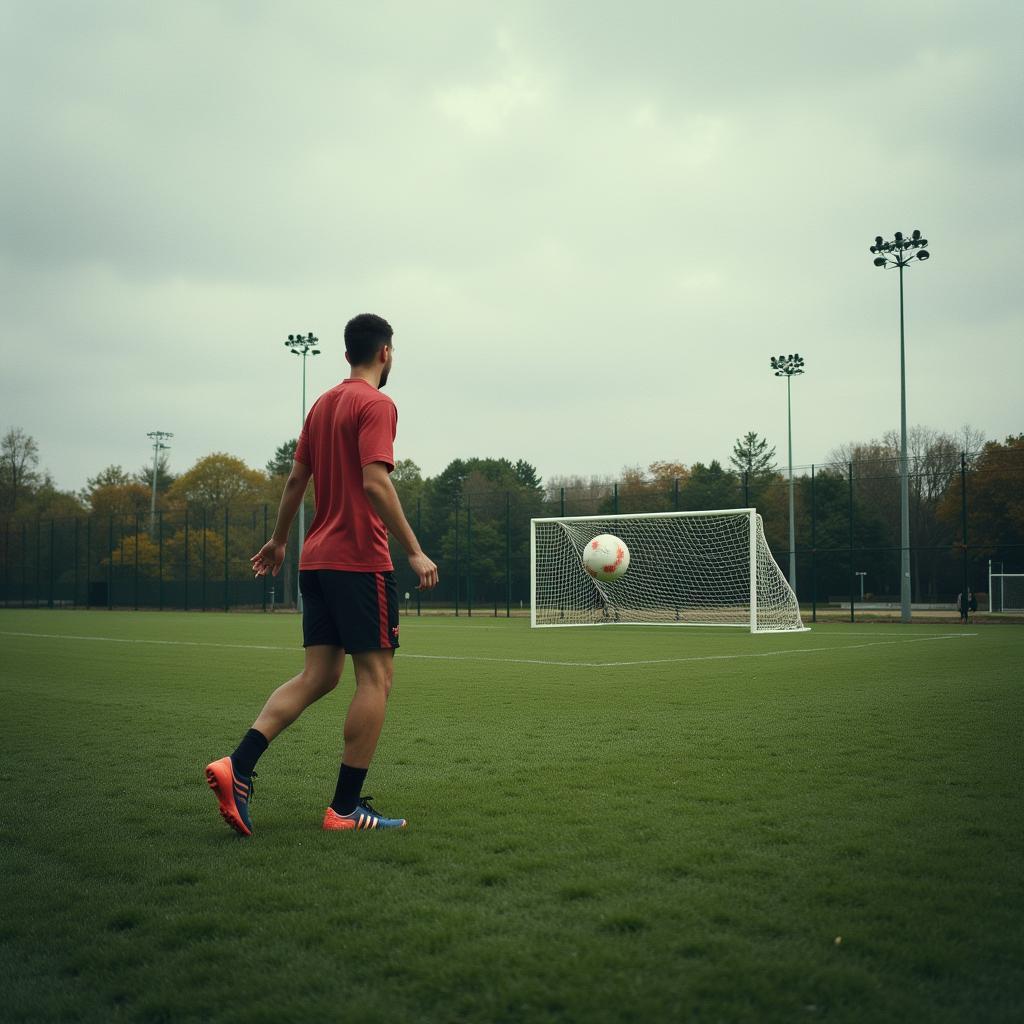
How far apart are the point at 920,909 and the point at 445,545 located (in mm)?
47735

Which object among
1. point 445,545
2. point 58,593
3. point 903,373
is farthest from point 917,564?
point 58,593

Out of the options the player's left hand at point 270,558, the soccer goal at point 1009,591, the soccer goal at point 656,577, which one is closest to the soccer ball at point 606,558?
the soccer goal at point 656,577

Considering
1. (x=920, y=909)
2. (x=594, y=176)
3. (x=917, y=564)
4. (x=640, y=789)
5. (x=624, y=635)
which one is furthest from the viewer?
(x=917, y=564)

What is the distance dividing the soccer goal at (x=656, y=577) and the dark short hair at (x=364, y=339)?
22.7 meters

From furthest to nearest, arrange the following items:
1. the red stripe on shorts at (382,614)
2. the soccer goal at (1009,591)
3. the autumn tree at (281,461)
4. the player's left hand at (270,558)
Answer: the autumn tree at (281,461)
the soccer goal at (1009,591)
the player's left hand at (270,558)
the red stripe on shorts at (382,614)

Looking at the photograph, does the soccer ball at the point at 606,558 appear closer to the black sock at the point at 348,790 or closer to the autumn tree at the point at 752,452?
the black sock at the point at 348,790

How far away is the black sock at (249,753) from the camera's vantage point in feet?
12.9

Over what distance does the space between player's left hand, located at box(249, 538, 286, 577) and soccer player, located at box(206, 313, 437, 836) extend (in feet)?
1.21

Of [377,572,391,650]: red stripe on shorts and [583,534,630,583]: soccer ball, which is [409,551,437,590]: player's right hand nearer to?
[377,572,391,650]: red stripe on shorts

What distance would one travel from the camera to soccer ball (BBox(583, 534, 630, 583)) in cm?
2167

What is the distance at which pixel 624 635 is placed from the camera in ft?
68.2

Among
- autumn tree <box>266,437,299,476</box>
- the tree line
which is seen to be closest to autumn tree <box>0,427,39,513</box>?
the tree line

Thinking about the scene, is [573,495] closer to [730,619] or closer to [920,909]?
[730,619]

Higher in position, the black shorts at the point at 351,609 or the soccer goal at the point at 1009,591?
the black shorts at the point at 351,609
